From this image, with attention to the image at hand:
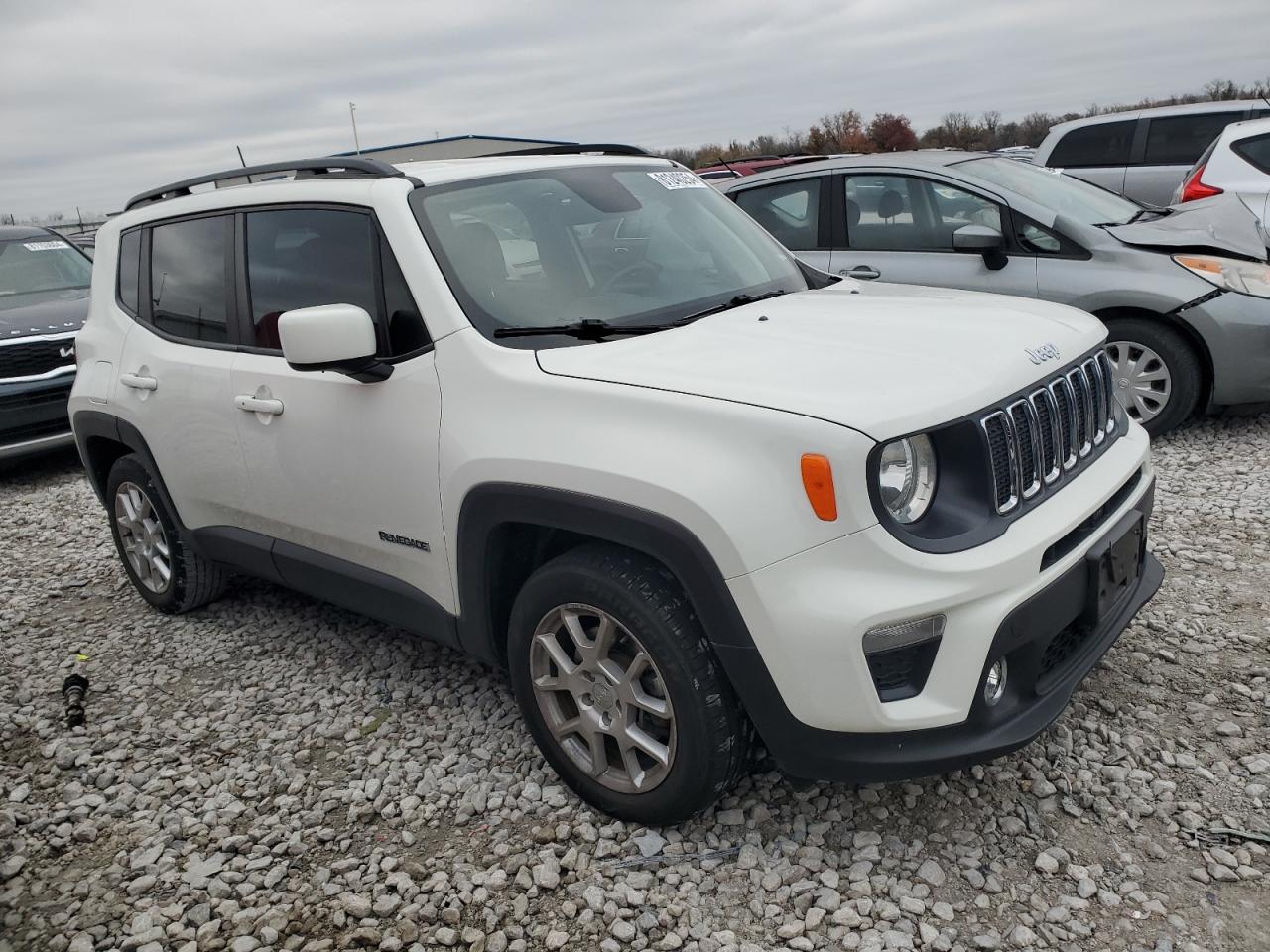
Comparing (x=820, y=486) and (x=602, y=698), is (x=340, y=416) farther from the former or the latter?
(x=820, y=486)

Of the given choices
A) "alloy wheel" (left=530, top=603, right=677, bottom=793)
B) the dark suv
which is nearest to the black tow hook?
"alloy wheel" (left=530, top=603, right=677, bottom=793)

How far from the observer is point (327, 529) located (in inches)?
138

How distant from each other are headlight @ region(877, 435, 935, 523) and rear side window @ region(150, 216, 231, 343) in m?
2.59

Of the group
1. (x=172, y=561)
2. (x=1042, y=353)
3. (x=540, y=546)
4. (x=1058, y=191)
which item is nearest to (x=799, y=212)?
(x=1058, y=191)

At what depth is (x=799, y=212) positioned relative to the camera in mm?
6863

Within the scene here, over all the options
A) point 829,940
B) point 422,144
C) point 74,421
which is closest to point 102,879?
point 829,940

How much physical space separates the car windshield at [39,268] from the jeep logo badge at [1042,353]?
26.4ft

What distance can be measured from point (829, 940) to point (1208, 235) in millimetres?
5199

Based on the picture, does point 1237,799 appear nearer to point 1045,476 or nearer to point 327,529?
point 1045,476

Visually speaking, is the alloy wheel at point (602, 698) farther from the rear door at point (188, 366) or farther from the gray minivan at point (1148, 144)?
the gray minivan at point (1148, 144)

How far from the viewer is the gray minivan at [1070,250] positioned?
18.6 feet

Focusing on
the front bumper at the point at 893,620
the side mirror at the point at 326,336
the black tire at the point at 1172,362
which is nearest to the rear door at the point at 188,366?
the side mirror at the point at 326,336

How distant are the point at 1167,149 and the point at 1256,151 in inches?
89.8

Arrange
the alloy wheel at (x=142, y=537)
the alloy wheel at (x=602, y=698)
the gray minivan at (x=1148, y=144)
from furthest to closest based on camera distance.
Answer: the gray minivan at (x=1148, y=144), the alloy wheel at (x=142, y=537), the alloy wheel at (x=602, y=698)
